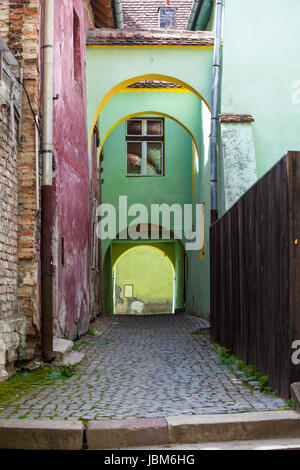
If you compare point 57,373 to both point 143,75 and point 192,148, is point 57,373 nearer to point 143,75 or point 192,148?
→ point 143,75

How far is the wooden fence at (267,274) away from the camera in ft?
15.7

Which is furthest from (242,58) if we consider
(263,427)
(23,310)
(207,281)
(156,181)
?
(263,427)

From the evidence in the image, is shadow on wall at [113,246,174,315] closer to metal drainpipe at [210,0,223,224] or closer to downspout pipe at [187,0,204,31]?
downspout pipe at [187,0,204,31]

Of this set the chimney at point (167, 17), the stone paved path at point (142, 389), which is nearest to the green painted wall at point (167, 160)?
the chimney at point (167, 17)

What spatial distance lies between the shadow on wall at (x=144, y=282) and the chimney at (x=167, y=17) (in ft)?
44.0

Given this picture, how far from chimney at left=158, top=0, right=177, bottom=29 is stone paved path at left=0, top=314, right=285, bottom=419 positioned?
14755 millimetres

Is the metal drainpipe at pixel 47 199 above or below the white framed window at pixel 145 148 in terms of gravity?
below

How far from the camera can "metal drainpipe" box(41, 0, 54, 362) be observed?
7227mm

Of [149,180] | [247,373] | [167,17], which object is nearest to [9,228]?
[247,373]

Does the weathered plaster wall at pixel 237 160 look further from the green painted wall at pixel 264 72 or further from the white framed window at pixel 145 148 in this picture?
the white framed window at pixel 145 148

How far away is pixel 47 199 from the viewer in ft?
24.6

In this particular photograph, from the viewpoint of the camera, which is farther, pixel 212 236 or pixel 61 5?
pixel 212 236

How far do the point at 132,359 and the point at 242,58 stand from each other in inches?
280

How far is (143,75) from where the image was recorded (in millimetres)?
13289
